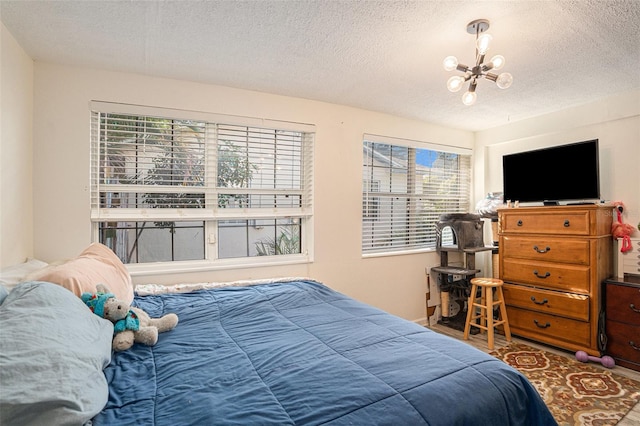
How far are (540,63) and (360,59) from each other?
52.1 inches

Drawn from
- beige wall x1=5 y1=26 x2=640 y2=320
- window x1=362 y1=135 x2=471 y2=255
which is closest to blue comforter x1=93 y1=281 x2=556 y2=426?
beige wall x1=5 y1=26 x2=640 y2=320

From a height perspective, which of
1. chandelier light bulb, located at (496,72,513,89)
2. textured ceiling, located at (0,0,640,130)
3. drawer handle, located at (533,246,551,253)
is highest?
textured ceiling, located at (0,0,640,130)

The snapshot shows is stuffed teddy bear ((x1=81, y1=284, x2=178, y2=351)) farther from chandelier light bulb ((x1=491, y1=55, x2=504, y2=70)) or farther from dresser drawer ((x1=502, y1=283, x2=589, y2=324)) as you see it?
dresser drawer ((x1=502, y1=283, x2=589, y2=324))

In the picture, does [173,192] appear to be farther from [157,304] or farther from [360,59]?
[360,59]

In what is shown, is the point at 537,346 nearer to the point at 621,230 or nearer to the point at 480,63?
the point at 621,230

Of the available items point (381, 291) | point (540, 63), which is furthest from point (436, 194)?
point (540, 63)

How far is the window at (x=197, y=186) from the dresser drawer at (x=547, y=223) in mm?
2123

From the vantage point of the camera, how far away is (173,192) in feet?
8.55

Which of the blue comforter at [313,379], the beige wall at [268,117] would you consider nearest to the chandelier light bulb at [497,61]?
the blue comforter at [313,379]

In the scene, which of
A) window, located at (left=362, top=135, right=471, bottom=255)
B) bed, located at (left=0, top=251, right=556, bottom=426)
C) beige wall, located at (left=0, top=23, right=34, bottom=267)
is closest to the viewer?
bed, located at (left=0, top=251, right=556, bottom=426)

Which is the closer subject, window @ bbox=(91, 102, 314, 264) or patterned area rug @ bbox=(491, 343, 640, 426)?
patterned area rug @ bbox=(491, 343, 640, 426)

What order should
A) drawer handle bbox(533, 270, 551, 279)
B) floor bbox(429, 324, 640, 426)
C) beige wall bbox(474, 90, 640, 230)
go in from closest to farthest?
1. floor bbox(429, 324, 640, 426)
2. beige wall bbox(474, 90, 640, 230)
3. drawer handle bbox(533, 270, 551, 279)

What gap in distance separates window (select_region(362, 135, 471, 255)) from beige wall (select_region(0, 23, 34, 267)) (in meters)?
2.78

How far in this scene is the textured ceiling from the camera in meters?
1.67
